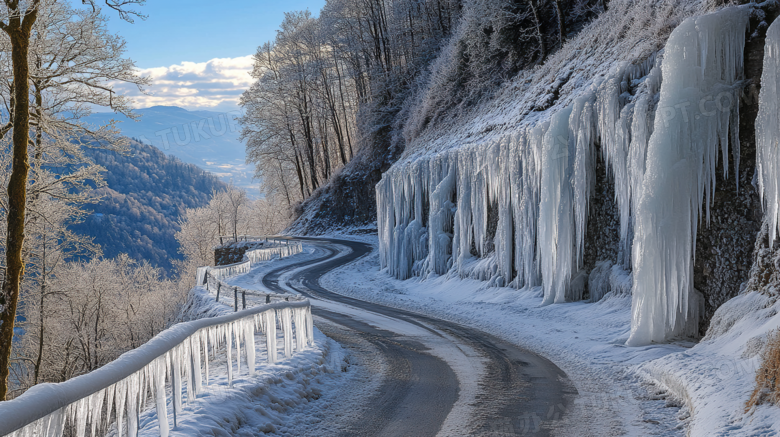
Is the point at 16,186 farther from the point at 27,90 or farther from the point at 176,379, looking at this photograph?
the point at 176,379

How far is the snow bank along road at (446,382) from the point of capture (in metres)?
5.77

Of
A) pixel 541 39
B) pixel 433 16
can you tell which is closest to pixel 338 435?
pixel 541 39

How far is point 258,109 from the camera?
47625mm

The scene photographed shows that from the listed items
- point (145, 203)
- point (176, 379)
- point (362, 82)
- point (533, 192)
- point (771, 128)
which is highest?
point (362, 82)

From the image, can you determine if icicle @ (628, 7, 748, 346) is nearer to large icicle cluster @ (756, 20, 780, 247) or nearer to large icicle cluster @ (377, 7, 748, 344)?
large icicle cluster @ (377, 7, 748, 344)

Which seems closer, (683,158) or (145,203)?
(683,158)

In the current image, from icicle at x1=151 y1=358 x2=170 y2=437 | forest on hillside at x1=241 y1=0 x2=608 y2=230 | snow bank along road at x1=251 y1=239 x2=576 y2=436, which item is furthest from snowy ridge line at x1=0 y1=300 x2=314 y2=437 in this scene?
forest on hillside at x1=241 y1=0 x2=608 y2=230

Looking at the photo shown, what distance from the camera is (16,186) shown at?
8.57 m

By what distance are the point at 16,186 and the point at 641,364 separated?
10.3 m

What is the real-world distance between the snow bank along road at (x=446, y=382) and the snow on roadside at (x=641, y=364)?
37 cm

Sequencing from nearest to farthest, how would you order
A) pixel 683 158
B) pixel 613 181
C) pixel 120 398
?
1. pixel 120 398
2. pixel 683 158
3. pixel 613 181

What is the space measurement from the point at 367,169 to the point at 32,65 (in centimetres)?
→ 3122

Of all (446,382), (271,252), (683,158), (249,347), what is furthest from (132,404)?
(271,252)

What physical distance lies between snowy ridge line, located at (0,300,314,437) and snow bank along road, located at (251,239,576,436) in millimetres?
1848
